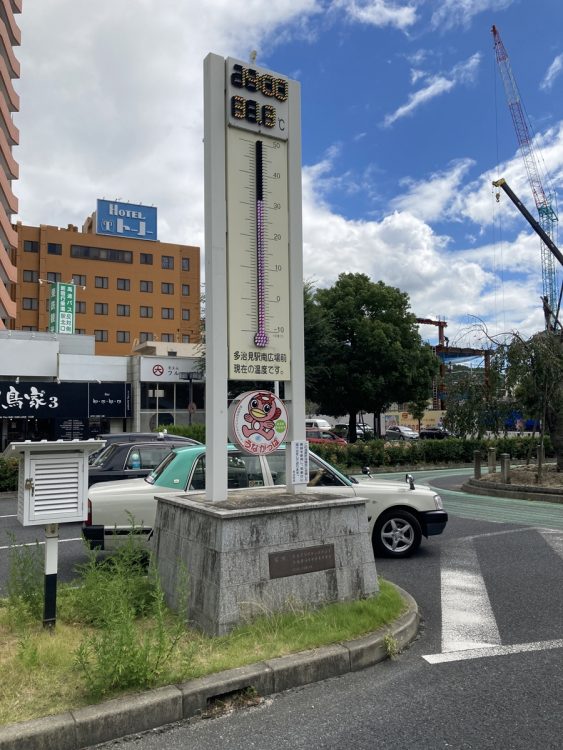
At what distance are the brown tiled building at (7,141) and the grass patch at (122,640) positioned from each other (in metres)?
42.0

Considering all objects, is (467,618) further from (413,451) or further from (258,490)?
(413,451)

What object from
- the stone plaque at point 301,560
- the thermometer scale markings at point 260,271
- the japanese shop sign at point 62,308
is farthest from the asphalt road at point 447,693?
the japanese shop sign at point 62,308

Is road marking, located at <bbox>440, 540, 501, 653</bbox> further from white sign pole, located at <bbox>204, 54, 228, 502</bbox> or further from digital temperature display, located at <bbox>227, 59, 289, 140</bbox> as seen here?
digital temperature display, located at <bbox>227, 59, 289, 140</bbox>

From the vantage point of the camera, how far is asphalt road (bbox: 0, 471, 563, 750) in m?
3.38

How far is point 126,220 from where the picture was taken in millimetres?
72000

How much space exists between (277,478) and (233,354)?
96.0 inches

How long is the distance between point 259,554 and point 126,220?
238 ft

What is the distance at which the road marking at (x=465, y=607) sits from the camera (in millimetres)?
4938

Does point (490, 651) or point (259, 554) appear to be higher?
point (259, 554)

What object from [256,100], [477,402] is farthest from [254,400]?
[477,402]

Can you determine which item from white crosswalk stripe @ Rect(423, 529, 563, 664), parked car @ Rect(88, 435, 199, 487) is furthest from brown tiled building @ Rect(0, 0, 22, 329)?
white crosswalk stripe @ Rect(423, 529, 563, 664)

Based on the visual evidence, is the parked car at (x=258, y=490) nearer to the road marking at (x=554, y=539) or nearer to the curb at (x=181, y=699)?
the road marking at (x=554, y=539)

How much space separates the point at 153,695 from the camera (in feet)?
11.8

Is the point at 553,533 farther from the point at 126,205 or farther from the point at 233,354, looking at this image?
the point at 126,205
